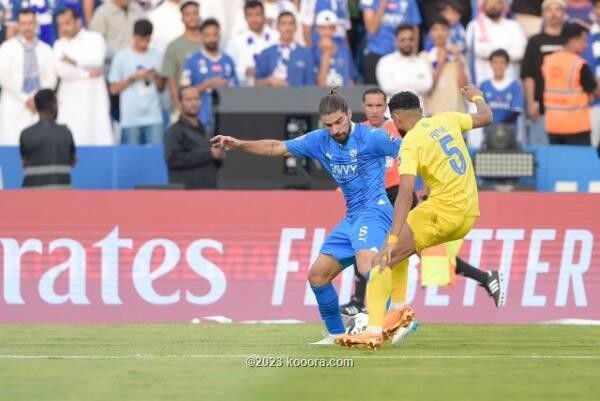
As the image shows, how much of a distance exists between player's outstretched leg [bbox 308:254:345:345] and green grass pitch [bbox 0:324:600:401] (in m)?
0.34

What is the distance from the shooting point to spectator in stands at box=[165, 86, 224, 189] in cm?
1861

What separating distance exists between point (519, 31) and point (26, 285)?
24.8 feet

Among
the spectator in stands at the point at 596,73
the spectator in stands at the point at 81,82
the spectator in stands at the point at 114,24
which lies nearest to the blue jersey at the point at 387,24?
the spectator in stands at the point at 596,73

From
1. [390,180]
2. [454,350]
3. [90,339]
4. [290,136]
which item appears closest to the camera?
[454,350]

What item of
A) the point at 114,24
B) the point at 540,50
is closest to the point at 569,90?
the point at 540,50

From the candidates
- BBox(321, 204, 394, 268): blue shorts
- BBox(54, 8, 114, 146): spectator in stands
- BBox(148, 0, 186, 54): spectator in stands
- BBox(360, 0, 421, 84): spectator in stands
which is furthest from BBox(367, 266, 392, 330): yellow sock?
BBox(148, 0, 186, 54): spectator in stands

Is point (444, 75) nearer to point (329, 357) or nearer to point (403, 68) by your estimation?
point (403, 68)

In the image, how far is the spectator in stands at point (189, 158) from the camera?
18609 mm

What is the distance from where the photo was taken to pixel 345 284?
55.1 ft

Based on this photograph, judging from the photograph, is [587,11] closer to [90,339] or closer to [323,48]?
A: [323,48]

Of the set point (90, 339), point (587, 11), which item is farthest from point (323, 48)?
point (90, 339)

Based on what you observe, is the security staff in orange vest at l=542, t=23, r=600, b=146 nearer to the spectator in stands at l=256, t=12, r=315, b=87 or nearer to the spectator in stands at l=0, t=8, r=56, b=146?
the spectator in stands at l=256, t=12, r=315, b=87

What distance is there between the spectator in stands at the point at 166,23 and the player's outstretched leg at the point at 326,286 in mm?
8383

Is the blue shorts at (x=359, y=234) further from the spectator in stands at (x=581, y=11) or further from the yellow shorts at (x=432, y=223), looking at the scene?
the spectator in stands at (x=581, y=11)
